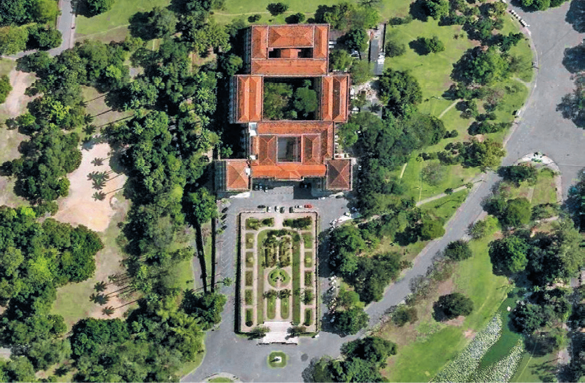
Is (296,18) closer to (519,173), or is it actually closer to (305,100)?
(305,100)

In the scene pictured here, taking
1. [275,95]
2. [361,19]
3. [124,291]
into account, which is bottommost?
[124,291]

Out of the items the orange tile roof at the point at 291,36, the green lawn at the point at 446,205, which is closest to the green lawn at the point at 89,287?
the orange tile roof at the point at 291,36

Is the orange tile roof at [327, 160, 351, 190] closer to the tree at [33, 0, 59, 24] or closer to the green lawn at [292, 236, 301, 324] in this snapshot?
the green lawn at [292, 236, 301, 324]

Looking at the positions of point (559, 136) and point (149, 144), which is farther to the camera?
point (559, 136)

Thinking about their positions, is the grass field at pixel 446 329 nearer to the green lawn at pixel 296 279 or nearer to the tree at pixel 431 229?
the tree at pixel 431 229

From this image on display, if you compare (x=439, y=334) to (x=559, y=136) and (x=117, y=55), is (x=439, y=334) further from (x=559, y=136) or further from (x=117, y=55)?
(x=117, y=55)

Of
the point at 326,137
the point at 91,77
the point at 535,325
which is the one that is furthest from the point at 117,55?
the point at 535,325

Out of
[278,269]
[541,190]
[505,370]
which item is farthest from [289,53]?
[505,370]
